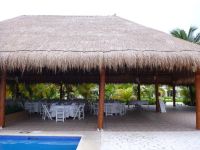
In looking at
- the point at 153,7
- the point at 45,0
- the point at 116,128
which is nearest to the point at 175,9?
the point at 153,7

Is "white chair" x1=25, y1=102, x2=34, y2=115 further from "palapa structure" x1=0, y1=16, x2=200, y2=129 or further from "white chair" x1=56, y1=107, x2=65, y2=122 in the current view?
"palapa structure" x1=0, y1=16, x2=200, y2=129

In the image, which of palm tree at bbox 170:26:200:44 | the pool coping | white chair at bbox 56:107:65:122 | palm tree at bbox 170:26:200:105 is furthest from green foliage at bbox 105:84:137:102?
the pool coping

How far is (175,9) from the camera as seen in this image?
2695 cm

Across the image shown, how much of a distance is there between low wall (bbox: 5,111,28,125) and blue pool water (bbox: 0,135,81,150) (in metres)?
2.41

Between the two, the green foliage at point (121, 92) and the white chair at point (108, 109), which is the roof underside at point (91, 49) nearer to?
the white chair at point (108, 109)

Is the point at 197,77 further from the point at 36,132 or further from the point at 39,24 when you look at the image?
the point at 39,24

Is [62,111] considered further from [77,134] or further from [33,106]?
[77,134]

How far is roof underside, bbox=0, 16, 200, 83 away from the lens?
8992 millimetres

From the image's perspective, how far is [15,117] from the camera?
1161 cm

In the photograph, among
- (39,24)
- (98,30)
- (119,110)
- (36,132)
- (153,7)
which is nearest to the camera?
(36,132)

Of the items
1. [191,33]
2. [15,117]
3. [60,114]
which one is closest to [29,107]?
[15,117]

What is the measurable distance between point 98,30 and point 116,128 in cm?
361

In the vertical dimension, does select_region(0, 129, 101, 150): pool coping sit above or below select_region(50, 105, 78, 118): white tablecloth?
below

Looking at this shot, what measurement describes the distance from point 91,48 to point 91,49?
0.08 metres
